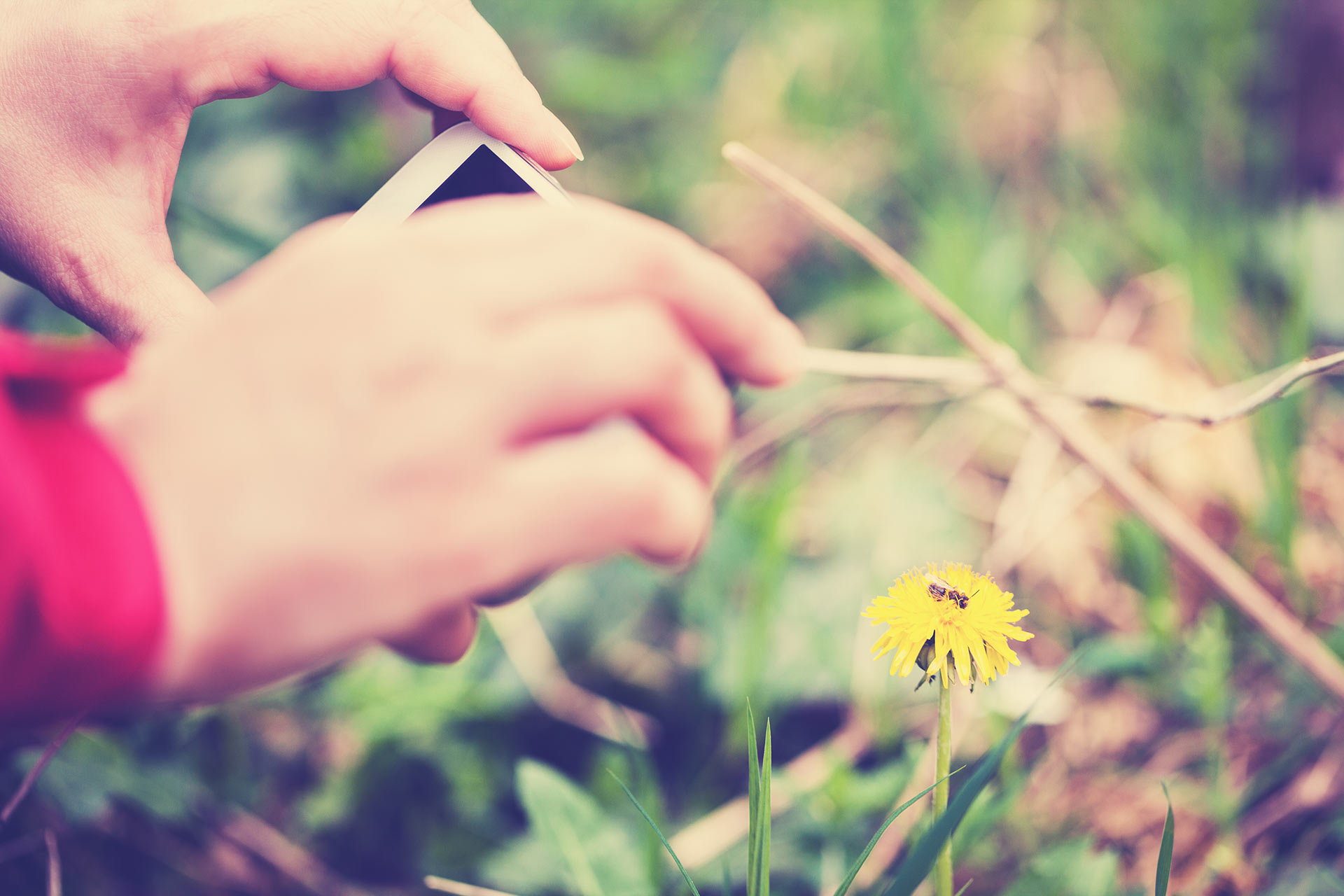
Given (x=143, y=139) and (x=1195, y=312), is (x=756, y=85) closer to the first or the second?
(x=1195, y=312)

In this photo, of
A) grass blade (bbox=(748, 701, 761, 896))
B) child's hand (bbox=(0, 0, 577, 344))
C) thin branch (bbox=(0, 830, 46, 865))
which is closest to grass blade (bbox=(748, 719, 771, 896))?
grass blade (bbox=(748, 701, 761, 896))

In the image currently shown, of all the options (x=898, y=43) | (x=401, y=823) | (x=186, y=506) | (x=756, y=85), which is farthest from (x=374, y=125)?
(x=186, y=506)

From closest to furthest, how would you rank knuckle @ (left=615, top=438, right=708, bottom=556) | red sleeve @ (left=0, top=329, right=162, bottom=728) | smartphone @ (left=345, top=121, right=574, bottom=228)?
red sleeve @ (left=0, top=329, right=162, bottom=728) < knuckle @ (left=615, top=438, right=708, bottom=556) < smartphone @ (left=345, top=121, right=574, bottom=228)

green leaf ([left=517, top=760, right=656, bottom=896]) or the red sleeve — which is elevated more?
the red sleeve

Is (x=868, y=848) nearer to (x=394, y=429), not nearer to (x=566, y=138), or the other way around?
(x=394, y=429)

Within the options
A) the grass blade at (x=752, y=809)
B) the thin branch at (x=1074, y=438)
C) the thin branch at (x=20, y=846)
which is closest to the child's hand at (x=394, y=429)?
the grass blade at (x=752, y=809)

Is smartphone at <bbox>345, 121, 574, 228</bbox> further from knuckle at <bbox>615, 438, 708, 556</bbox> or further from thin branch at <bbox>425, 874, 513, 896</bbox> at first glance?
thin branch at <bbox>425, 874, 513, 896</bbox>
